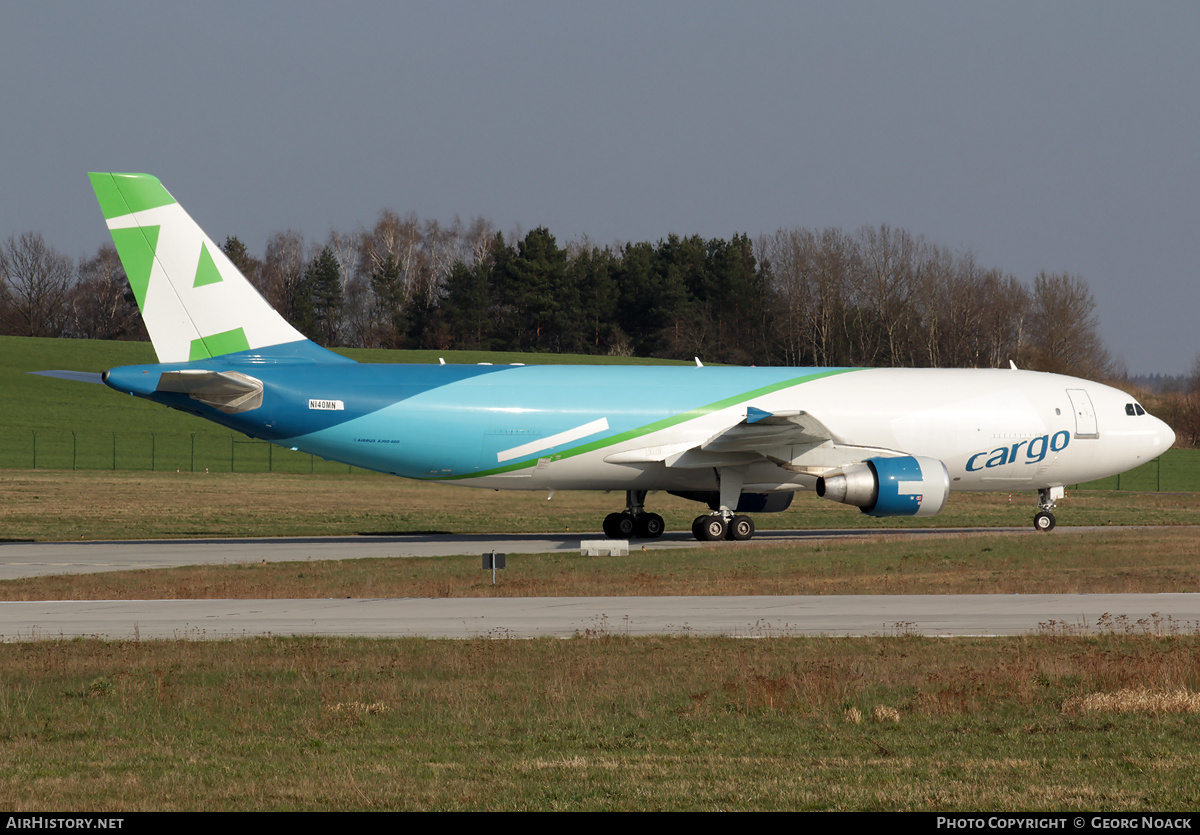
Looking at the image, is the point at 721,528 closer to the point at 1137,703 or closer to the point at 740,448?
the point at 740,448

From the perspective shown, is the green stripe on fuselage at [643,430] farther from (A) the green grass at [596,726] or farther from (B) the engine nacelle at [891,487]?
(A) the green grass at [596,726]

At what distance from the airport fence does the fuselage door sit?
41.5 m

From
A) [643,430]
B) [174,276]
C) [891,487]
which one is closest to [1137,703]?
[891,487]

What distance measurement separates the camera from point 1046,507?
115 ft

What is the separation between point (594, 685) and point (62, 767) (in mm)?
5386

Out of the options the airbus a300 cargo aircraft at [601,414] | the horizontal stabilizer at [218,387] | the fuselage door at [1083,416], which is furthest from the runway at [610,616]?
the fuselage door at [1083,416]

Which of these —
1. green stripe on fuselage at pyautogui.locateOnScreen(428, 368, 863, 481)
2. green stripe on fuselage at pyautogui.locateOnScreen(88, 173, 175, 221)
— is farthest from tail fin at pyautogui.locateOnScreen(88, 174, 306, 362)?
green stripe on fuselage at pyautogui.locateOnScreen(428, 368, 863, 481)

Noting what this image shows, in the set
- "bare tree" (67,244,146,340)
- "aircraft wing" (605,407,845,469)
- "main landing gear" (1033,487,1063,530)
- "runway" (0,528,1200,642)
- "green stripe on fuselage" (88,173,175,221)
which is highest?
"bare tree" (67,244,146,340)

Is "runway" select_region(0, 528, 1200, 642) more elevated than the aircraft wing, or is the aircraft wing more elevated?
the aircraft wing

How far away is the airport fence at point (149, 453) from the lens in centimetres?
6769

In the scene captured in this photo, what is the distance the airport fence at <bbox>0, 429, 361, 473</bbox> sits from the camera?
222ft

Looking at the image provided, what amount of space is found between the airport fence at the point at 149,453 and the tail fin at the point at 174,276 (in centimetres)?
3604

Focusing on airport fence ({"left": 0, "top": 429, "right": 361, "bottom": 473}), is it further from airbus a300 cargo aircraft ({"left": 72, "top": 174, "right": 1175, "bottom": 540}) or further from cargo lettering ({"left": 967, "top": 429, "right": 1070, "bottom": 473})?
cargo lettering ({"left": 967, "top": 429, "right": 1070, "bottom": 473})

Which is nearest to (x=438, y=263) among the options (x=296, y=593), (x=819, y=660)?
(x=296, y=593)
